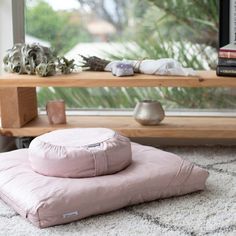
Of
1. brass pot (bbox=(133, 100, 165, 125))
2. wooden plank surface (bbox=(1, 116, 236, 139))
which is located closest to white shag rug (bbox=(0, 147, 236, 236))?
wooden plank surface (bbox=(1, 116, 236, 139))

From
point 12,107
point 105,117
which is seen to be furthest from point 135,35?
point 12,107

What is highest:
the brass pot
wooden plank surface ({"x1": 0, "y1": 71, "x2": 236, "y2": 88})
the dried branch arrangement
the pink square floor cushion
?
the dried branch arrangement

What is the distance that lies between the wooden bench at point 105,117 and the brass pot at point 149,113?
34mm

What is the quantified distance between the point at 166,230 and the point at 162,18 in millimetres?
1414

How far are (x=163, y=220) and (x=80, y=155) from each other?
12.9 inches

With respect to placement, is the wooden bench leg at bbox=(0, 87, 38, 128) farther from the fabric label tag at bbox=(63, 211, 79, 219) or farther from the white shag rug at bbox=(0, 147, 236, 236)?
the fabric label tag at bbox=(63, 211, 79, 219)

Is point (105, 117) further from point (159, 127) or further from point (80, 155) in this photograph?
point (80, 155)

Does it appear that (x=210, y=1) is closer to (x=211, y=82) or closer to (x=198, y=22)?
(x=198, y=22)

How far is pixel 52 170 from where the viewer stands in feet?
5.20

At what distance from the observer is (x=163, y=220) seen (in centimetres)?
148

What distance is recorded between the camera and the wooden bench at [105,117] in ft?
6.82

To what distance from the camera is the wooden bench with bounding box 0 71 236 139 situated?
81.9 inches

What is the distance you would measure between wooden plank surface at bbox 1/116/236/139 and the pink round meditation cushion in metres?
0.52

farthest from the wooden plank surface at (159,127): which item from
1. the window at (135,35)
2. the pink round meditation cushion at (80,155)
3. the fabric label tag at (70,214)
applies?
the fabric label tag at (70,214)
